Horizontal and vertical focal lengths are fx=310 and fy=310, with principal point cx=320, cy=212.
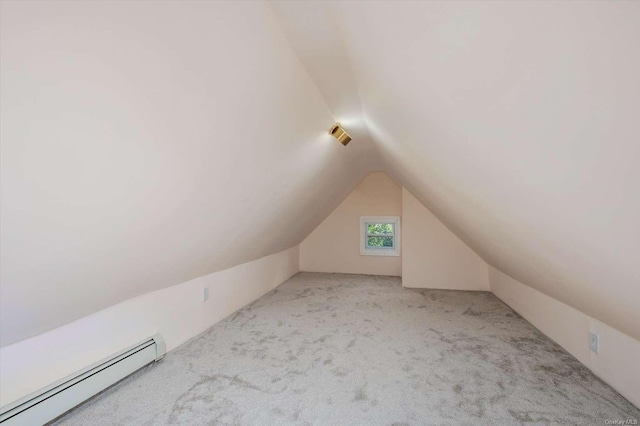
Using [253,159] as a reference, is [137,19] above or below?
above

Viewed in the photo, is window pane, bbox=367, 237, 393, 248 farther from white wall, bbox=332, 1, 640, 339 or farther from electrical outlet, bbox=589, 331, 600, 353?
white wall, bbox=332, 1, 640, 339

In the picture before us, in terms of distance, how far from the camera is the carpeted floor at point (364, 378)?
1756 mm

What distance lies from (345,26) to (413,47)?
1.37ft

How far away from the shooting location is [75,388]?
177 centimetres

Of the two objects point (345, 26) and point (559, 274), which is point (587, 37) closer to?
point (345, 26)

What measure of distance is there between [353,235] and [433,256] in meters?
1.69

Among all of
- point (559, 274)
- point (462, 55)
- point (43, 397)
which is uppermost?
point (462, 55)

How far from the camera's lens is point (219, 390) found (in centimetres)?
202

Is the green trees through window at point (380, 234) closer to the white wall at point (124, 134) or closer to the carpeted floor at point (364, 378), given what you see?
the carpeted floor at point (364, 378)

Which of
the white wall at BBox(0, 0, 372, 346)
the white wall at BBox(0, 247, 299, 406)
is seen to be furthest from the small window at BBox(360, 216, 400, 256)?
the white wall at BBox(0, 0, 372, 346)

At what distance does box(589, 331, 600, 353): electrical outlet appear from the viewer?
6.95ft

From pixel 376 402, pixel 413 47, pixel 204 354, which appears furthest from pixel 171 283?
pixel 413 47

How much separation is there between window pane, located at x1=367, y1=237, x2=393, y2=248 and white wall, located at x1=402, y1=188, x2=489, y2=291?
3.31 ft

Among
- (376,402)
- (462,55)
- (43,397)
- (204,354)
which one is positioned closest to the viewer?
(462,55)
